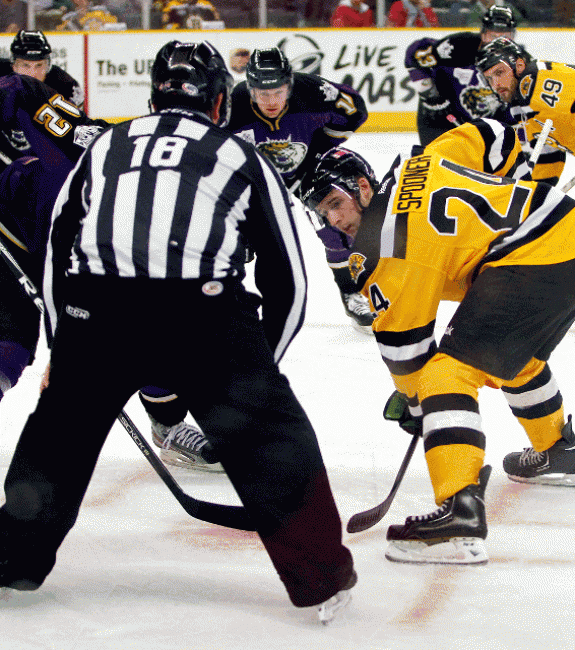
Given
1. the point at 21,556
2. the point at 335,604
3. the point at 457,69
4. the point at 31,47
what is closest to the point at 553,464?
the point at 335,604

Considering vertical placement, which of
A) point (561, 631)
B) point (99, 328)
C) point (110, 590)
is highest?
point (99, 328)

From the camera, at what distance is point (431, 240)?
194 cm

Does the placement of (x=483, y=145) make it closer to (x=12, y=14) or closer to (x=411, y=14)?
(x=411, y=14)

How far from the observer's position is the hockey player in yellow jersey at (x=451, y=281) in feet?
6.26

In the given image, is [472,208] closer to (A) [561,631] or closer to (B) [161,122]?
(B) [161,122]

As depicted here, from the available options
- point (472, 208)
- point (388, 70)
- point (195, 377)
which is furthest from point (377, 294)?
point (388, 70)

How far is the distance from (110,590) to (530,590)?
780mm

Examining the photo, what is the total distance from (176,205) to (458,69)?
348 centimetres

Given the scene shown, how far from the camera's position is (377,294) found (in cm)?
Result: 199

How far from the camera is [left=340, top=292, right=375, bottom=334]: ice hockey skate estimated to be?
3.81 metres

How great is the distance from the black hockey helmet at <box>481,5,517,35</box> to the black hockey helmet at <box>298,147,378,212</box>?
3040 mm

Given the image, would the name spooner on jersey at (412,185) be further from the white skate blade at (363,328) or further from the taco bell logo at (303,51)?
the taco bell logo at (303,51)

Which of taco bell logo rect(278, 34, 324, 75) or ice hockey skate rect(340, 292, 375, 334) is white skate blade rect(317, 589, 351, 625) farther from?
taco bell logo rect(278, 34, 324, 75)

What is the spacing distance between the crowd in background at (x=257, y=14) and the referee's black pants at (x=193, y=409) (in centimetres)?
726
